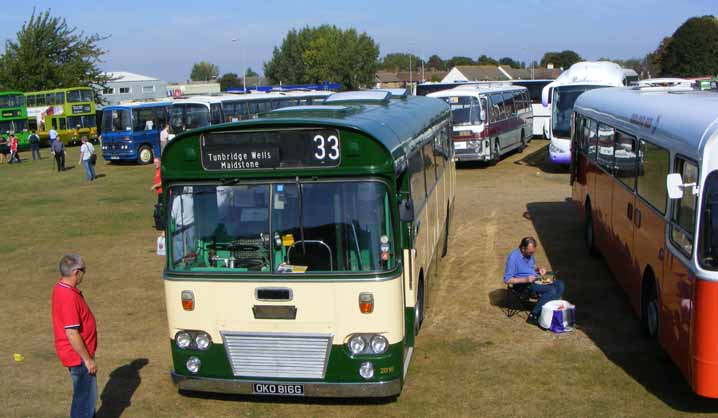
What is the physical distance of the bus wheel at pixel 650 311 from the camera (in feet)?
28.5

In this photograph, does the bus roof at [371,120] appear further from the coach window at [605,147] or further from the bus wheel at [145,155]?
the bus wheel at [145,155]

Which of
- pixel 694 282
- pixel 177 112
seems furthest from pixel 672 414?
pixel 177 112

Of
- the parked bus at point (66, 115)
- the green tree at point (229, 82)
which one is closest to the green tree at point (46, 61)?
the parked bus at point (66, 115)

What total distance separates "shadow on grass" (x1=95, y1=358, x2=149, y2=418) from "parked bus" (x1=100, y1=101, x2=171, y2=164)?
2685 cm

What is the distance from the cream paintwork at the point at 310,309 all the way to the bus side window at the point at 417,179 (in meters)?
1.80

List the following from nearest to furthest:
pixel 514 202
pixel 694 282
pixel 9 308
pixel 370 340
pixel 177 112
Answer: pixel 694 282
pixel 370 340
pixel 9 308
pixel 514 202
pixel 177 112

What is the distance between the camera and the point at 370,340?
716 centimetres

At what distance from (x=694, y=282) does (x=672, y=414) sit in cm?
142

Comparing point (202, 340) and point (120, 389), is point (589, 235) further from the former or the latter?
point (120, 389)

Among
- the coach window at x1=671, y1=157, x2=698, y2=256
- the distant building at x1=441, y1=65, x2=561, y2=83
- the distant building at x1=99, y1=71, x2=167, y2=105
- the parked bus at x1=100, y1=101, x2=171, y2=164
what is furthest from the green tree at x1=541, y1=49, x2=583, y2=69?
the coach window at x1=671, y1=157, x2=698, y2=256

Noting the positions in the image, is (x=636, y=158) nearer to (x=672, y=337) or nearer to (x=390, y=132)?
(x=672, y=337)

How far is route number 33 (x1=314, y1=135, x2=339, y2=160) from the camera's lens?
23.1 ft

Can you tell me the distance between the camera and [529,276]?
1029 centimetres

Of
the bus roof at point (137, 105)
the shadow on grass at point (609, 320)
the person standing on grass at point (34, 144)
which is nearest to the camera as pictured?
the shadow on grass at point (609, 320)
